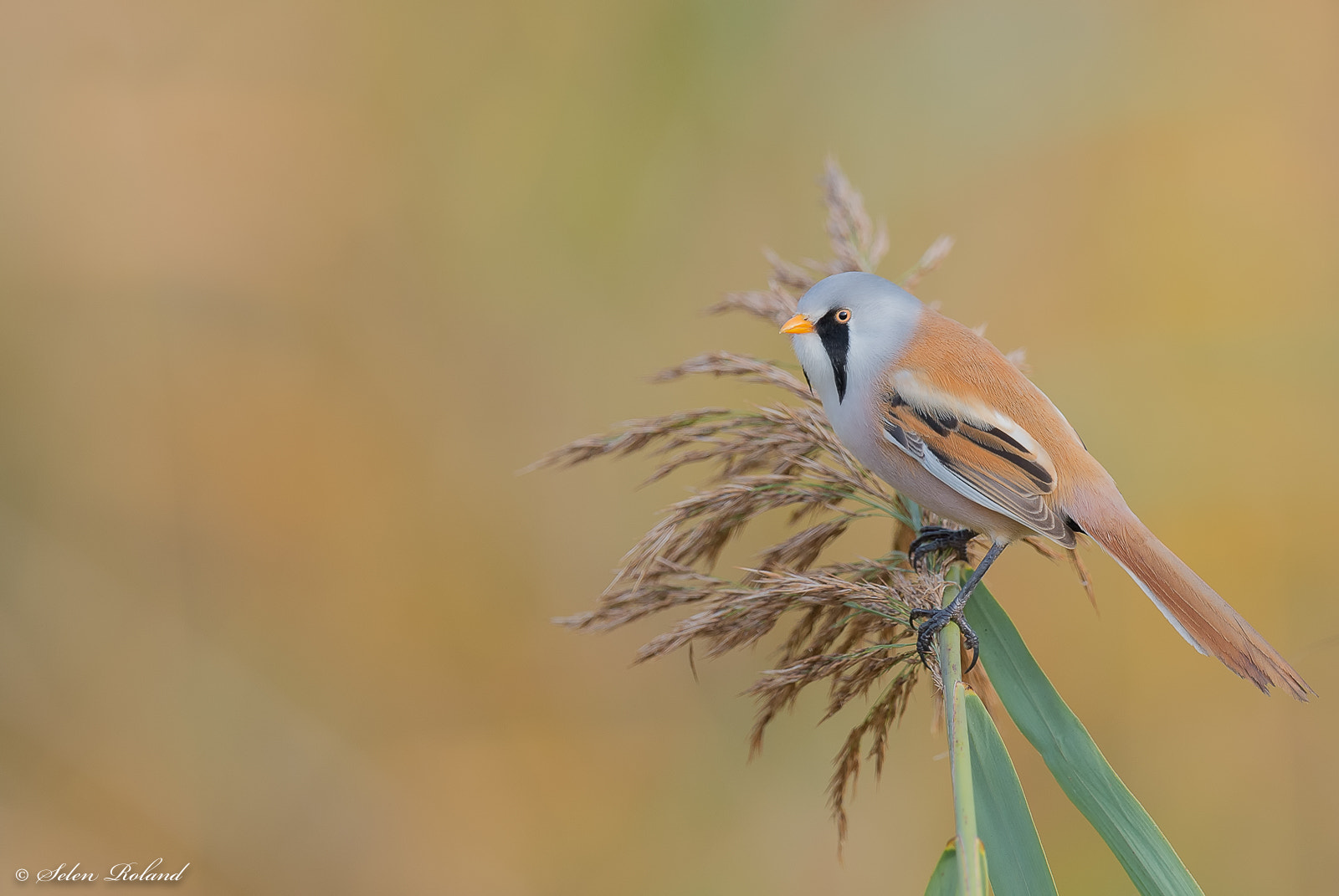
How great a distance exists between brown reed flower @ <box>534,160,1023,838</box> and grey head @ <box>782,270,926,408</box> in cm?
10

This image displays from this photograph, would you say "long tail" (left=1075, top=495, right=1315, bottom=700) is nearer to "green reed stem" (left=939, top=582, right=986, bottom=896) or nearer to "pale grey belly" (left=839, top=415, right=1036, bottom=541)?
"pale grey belly" (left=839, top=415, right=1036, bottom=541)

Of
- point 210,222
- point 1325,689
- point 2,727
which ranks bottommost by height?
point 1325,689

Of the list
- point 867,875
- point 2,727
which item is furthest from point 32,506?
point 867,875

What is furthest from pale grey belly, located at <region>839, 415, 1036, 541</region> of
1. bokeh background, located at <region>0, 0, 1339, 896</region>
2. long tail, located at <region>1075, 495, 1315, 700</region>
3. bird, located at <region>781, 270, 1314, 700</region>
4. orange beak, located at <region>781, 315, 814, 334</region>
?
bokeh background, located at <region>0, 0, 1339, 896</region>

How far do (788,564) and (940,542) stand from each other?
0.34 metres

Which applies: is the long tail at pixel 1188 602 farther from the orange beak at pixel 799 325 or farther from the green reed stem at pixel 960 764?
the orange beak at pixel 799 325

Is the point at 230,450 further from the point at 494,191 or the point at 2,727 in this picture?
the point at 494,191

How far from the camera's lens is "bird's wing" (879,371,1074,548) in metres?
1.82

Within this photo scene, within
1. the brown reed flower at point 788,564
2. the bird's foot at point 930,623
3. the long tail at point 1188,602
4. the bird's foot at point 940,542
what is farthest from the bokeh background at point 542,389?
the bird's foot at point 930,623

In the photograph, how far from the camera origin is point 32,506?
297 cm

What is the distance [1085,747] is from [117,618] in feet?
9.41

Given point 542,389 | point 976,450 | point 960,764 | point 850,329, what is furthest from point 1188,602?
point 542,389

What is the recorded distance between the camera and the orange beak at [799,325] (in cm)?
200

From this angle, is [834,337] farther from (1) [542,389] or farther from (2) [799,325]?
(1) [542,389]
